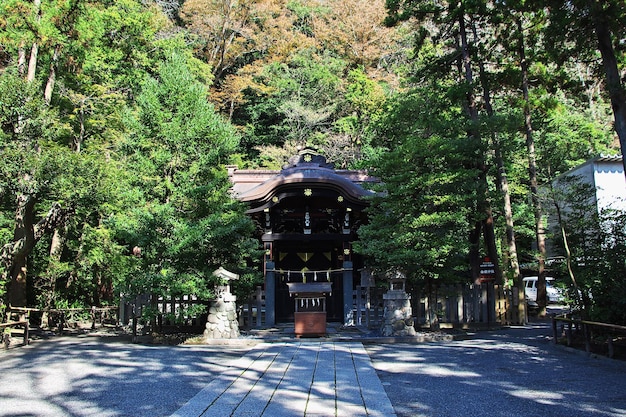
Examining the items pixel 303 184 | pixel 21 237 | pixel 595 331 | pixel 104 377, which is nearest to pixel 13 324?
pixel 21 237

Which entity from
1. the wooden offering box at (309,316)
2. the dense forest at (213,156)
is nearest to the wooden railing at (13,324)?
the dense forest at (213,156)

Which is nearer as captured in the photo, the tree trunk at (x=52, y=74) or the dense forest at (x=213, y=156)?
the dense forest at (x=213, y=156)

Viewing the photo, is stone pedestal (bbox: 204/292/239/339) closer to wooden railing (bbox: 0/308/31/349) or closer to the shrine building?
the shrine building

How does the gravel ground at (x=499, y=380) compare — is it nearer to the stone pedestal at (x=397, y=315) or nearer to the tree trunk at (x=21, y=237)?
the stone pedestal at (x=397, y=315)

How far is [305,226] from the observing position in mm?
15000

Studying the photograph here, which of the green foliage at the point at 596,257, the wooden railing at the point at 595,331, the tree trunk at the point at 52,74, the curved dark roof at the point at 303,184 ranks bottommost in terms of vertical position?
the wooden railing at the point at 595,331

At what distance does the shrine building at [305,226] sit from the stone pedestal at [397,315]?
9.11 feet

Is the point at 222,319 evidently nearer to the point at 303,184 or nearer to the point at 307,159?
the point at 303,184

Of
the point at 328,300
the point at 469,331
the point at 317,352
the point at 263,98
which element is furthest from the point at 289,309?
the point at 263,98

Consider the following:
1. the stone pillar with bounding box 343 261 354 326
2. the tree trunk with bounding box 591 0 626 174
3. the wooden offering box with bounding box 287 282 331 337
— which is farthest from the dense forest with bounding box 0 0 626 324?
the wooden offering box with bounding box 287 282 331 337

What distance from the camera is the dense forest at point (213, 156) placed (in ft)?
33.0

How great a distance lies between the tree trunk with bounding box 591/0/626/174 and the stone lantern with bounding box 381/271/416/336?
5.00 metres

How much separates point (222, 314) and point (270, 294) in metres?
3.40

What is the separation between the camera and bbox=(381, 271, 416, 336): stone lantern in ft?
34.8
